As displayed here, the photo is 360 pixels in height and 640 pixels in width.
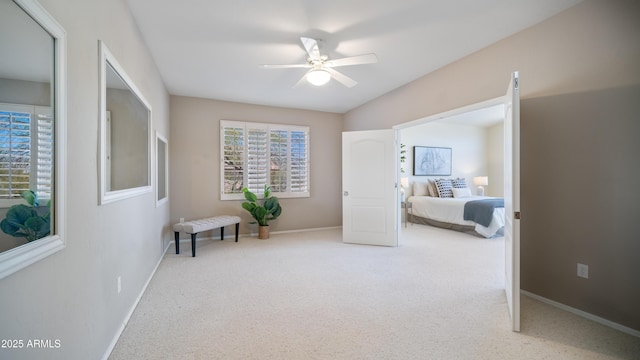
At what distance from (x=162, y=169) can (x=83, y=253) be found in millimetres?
2936

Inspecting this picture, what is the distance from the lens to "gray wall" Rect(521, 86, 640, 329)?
6.93 feet

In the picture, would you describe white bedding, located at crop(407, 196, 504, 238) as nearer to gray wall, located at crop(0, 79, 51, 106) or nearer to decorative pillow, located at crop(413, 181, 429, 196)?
decorative pillow, located at crop(413, 181, 429, 196)

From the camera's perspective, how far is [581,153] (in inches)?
92.9

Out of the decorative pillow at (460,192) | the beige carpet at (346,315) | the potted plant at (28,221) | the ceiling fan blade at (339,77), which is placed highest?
the ceiling fan blade at (339,77)

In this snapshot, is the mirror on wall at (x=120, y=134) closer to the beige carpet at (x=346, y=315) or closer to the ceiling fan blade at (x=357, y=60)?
the beige carpet at (x=346, y=315)

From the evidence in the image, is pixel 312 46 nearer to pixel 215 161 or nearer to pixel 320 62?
pixel 320 62

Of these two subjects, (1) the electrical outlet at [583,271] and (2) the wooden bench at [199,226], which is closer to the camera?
(1) the electrical outlet at [583,271]

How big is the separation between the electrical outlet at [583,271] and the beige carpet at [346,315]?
36 centimetres

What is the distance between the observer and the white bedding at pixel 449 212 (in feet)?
17.1

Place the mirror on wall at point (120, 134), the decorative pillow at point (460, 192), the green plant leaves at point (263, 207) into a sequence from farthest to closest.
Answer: the decorative pillow at point (460, 192), the green plant leaves at point (263, 207), the mirror on wall at point (120, 134)

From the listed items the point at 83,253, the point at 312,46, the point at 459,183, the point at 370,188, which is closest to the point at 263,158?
the point at 370,188

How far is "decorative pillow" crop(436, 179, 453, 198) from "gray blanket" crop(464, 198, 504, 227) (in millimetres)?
1228

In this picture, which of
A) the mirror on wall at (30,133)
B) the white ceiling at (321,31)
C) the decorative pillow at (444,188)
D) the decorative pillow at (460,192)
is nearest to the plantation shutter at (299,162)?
the white ceiling at (321,31)

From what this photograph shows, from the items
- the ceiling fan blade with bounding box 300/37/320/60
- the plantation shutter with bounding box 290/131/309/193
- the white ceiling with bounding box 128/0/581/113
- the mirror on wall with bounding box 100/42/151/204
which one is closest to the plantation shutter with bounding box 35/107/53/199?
the mirror on wall with bounding box 100/42/151/204
